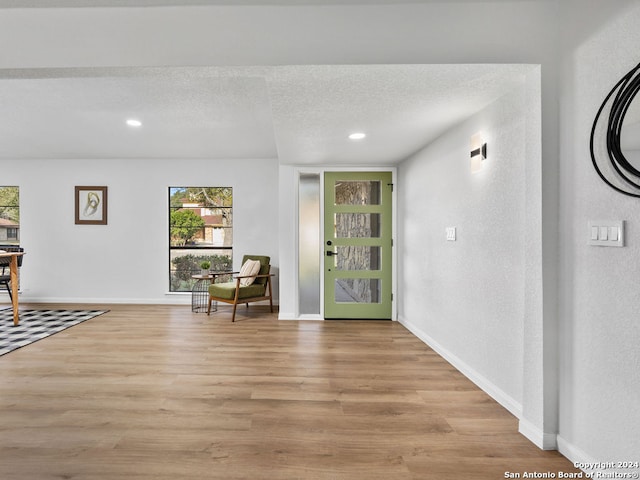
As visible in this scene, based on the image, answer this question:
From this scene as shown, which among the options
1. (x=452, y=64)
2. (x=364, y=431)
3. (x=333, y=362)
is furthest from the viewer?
(x=333, y=362)

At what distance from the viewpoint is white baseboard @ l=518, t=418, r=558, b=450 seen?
194 cm

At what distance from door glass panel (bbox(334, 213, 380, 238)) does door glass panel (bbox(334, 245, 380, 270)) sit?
18cm

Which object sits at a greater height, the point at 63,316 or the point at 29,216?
the point at 29,216

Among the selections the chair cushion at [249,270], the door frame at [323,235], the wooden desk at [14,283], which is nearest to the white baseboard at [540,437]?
the door frame at [323,235]

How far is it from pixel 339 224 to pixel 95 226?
423cm

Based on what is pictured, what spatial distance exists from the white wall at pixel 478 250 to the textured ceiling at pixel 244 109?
0.24 m

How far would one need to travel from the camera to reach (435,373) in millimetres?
3037

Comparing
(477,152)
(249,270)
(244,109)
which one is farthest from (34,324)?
(477,152)

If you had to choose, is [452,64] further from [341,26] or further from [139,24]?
[139,24]

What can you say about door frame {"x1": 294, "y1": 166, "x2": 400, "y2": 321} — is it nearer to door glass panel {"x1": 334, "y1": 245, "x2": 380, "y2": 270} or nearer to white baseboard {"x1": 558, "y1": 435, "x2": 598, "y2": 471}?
door glass panel {"x1": 334, "y1": 245, "x2": 380, "y2": 270}

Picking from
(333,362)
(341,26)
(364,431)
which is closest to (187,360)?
(333,362)

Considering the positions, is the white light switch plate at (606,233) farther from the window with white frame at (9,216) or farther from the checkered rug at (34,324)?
the window with white frame at (9,216)

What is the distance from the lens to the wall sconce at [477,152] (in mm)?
2724

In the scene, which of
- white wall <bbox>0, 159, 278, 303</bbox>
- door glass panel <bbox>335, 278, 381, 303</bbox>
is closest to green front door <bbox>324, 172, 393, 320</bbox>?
door glass panel <bbox>335, 278, 381, 303</bbox>
